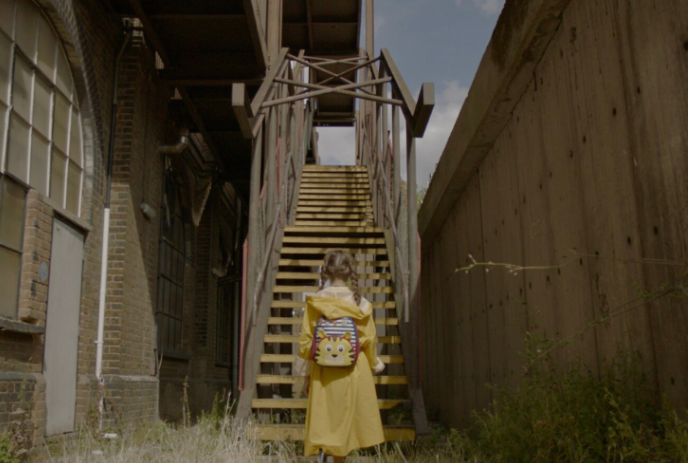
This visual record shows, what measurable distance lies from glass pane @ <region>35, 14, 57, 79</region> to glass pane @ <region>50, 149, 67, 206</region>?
758 mm

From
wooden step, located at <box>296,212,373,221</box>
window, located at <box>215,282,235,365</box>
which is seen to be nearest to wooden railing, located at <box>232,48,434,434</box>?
wooden step, located at <box>296,212,373,221</box>

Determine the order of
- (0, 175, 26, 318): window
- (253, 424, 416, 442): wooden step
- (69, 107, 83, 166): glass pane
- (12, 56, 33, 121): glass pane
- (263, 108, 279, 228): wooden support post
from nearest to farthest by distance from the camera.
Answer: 1. (253, 424, 416, 442): wooden step
2. (0, 175, 26, 318): window
3. (12, 56, 33, 121): glass pane
4. (69, 107, 83, 166): glass pane
5. (263, 108, 279, 228): wooden support post

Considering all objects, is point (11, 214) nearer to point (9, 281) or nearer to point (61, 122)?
point (9, 281)

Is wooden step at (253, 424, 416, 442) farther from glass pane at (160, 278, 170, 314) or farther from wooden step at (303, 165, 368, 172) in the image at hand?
wooden step at (303, 165, 368, 172)

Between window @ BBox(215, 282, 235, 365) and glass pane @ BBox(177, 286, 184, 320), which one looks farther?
window @ BBox(215, 282, 235, 365)

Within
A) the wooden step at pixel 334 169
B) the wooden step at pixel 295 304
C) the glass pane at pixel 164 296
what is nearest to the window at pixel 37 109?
the wooden step at pixel 295 304

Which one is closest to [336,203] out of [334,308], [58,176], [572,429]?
[58,176]

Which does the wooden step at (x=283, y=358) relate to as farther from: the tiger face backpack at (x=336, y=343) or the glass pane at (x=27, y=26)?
the glass pane at (x=27, y=26)

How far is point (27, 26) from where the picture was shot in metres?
6.00

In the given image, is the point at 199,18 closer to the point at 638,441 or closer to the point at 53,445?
the point at 53,445

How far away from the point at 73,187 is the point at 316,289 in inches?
104

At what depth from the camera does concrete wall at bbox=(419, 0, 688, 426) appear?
2.73 metres

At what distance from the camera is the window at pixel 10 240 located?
5.39 metres

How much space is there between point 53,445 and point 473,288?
12.8 feet
